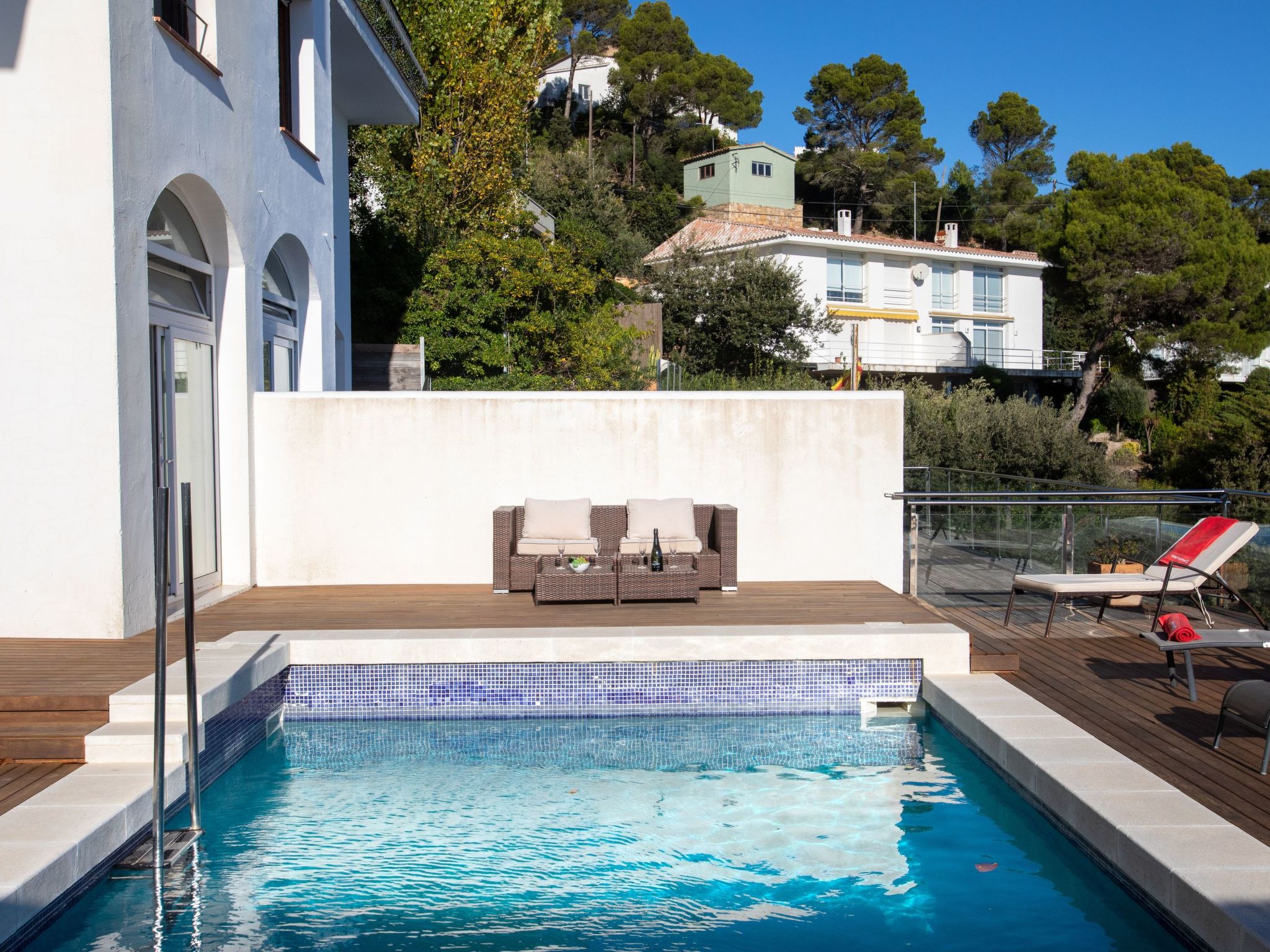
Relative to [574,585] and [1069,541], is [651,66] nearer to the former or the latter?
[1069,541]

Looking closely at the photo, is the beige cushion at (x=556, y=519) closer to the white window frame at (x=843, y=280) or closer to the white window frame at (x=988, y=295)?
the white window frame at (x=843, y=280)

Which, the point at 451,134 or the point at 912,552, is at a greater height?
the point at 451,134

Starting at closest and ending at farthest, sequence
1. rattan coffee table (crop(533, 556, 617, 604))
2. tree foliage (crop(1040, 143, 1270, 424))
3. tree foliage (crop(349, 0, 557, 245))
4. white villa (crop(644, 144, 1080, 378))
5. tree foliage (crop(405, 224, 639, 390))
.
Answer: rattan coffee table (crop(533, 556, 617, 604)), tree foliage (crop(405, 224, 639, 390)), tree foliage (crop(349, 0, 557, 245)), tree foliage (crop(1040, 143, 1270, 424)), white villa (crop(644, 144, 1080, 378))

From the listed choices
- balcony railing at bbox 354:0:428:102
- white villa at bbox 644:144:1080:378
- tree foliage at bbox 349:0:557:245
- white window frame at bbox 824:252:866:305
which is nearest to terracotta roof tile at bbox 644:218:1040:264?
white villa at bbox 644:144:1080:378

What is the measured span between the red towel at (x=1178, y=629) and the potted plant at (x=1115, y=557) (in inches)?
119

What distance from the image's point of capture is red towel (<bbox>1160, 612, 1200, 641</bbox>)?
592 cm

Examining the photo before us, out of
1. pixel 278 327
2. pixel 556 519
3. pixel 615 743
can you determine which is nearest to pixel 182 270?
pixel 278 327

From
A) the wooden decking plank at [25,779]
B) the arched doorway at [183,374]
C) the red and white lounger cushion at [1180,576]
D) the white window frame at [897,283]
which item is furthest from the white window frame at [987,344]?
the wooden decking plank at [25,779]

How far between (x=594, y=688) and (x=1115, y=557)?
16.6 ft

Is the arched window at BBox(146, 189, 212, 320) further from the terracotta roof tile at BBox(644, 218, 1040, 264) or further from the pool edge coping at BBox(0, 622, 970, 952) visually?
the terracotta roof tile at BBox(644, 218, 1040, 264)

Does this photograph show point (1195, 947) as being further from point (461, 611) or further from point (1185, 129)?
point (1185, 129)

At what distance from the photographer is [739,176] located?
49.7 meters

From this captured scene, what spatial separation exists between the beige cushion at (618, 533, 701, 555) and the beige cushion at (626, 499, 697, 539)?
0.05 m

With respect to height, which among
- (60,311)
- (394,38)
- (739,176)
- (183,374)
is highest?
(739,176)
